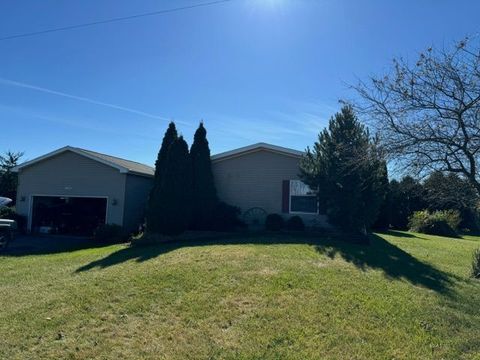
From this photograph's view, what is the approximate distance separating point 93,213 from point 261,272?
1453 cm

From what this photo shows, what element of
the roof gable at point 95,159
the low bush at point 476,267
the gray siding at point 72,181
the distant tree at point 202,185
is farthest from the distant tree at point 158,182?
the low bush at point 476,267

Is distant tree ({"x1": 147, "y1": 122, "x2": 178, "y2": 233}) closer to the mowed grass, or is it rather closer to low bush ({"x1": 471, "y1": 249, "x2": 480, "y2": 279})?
the mowed grass

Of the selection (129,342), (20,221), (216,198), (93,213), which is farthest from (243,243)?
(20,221)

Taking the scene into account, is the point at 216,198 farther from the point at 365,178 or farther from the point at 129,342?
the point at 129,342

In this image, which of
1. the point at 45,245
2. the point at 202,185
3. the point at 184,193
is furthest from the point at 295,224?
the point at 45,245

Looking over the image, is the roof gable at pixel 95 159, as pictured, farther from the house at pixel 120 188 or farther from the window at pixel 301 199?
the window at pixel 301 199

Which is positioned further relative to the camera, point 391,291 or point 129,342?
point 391,291

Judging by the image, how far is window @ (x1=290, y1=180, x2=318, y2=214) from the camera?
17562mm

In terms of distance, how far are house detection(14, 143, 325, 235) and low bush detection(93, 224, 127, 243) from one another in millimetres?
1642

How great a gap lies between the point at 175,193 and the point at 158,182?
79 centimetres

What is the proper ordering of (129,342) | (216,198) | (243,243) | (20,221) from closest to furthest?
(129,342) < (243,243) < (216,198) < (20,221)

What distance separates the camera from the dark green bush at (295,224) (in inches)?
662

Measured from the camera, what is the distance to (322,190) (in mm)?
15320

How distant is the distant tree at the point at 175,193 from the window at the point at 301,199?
4210 mm
